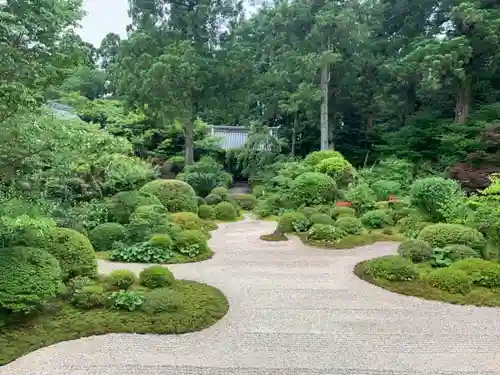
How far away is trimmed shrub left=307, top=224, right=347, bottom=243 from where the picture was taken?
411 inches

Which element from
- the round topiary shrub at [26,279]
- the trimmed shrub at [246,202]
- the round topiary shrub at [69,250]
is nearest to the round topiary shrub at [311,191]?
the trimmed shrub at [246,202]

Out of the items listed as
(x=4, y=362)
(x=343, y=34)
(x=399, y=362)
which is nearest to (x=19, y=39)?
(x=4, y=362)

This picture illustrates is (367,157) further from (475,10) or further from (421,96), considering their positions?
(475,10)

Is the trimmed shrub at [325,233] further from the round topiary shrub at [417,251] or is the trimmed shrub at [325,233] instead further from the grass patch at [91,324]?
the grass patch at [91,324]

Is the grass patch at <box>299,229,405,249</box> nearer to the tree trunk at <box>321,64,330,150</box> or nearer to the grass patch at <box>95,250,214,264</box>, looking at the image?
the grass patch at <box>95,250,214,264</box>

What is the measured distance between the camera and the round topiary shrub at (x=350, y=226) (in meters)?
10.9

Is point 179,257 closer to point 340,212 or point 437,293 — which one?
point 437,293

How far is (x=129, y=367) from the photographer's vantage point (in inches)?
179

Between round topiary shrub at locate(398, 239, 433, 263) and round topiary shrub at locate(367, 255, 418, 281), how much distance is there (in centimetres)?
41

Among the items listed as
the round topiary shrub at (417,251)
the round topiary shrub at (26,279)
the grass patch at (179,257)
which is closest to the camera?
the round topiary shrub at (26,279)

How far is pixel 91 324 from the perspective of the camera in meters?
5.41

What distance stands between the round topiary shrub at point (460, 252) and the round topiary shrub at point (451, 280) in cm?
→ 88

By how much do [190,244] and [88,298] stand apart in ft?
11.5

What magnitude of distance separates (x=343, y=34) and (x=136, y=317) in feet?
51.9
